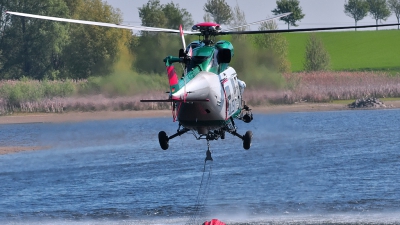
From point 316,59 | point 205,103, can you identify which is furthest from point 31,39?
point 205,103

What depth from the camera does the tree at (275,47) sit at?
54.4 m

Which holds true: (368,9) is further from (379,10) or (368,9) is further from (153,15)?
(153,15)

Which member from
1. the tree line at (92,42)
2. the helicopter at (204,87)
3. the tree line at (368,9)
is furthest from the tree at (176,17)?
the tree line at (368,9)

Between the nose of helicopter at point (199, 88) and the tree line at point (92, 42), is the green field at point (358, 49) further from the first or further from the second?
the nose of helicopter at point (199, 88)

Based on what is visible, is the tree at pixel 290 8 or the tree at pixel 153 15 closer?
the tree at pixel 153 15

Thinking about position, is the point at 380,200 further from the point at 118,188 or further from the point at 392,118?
the point at 392,118

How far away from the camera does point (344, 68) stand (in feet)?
352

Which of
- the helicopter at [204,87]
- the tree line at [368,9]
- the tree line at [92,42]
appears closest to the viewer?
the helicopter at [204,87]

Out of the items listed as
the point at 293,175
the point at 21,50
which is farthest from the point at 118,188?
the point at 21,50

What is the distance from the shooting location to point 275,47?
7281cm

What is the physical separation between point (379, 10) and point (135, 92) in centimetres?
11133

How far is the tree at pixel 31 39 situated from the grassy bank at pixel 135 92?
1318 centimetres

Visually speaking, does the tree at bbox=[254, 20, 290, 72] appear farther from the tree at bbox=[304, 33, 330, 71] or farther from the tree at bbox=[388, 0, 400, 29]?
the tree at bbox=[388, 0, 400, 29]

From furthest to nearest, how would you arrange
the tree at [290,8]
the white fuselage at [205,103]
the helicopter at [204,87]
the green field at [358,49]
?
the tree at [290,8] → the green field at [358,49] → the white fuselage at [205,103] → the helicopter at [204,87]
